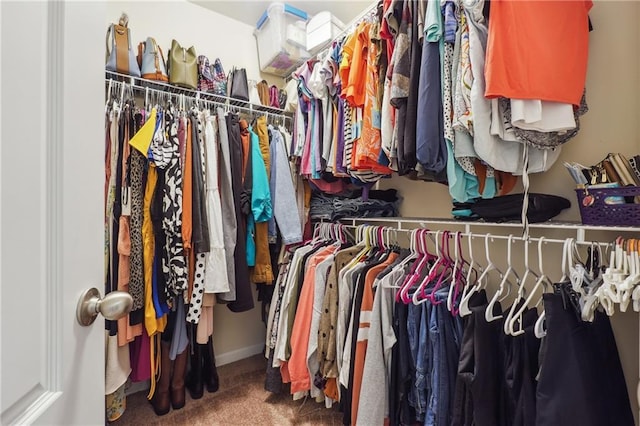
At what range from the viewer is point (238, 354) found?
2.06 meters

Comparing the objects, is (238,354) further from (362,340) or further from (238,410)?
(362,340)

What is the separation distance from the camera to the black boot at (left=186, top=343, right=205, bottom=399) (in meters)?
1.66

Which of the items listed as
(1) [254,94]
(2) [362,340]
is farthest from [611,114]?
(1) [254,94]

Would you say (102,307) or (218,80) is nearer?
(102,307)

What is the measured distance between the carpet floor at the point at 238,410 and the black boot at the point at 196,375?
0.11 ft

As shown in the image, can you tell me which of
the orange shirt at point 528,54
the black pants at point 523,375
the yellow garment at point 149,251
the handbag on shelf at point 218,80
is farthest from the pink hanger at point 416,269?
the handbag on shelf at point 218,80

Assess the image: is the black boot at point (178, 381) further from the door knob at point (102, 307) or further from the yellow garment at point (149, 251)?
the door knob at point (102, 307)

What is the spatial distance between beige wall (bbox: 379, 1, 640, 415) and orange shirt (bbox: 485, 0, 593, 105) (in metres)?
0.29

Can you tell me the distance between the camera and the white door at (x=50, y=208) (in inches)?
13.3

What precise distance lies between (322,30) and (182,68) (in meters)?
0.87

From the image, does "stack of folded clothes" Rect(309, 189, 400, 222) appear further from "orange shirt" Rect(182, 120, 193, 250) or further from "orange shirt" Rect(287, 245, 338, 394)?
"orange shirt" Rect(182, 120, 193, 250)

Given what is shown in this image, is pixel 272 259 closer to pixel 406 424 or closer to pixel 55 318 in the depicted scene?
pixel 406 424

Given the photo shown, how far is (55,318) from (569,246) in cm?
117

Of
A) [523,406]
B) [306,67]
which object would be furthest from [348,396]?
[306,67]
